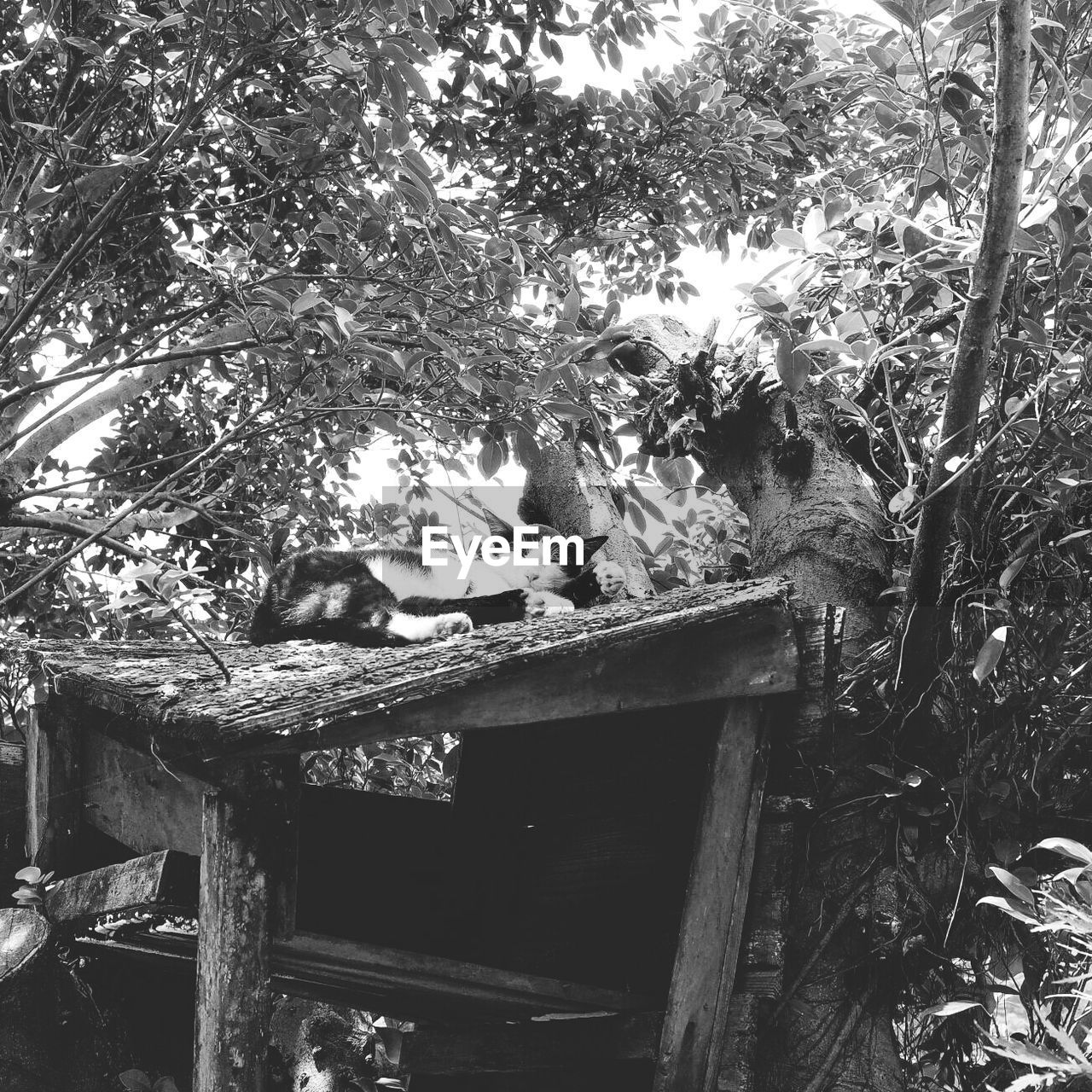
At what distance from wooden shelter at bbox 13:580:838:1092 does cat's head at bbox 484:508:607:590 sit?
0.97m

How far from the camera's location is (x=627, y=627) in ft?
7.87

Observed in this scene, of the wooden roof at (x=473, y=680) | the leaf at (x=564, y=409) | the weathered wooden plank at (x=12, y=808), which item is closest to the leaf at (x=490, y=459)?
the leaf at (x=564, y=409)

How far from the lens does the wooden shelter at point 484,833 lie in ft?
7.53

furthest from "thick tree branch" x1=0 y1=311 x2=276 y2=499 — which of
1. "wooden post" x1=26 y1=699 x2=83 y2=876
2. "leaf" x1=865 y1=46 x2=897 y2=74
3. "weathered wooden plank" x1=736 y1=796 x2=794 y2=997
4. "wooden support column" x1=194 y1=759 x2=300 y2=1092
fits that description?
"weathered wooden plank" x1=736 y1=796 x2=794 y2=997

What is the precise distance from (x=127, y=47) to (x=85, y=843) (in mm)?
2779

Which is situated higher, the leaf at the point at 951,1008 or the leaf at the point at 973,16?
the leaf at the point at 973,16

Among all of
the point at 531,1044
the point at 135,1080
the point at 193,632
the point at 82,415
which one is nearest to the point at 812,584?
the point at 531,1044

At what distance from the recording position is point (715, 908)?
263cm

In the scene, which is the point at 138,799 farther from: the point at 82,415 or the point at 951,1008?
the point at 951,1008

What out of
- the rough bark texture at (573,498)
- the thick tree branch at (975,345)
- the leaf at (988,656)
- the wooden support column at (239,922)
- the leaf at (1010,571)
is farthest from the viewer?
the rough bark texture at (573,498)

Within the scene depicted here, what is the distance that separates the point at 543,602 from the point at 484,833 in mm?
889

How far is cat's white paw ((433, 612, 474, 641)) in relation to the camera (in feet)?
10.8

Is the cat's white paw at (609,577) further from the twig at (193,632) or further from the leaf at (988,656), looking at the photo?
the twig at (193,632)

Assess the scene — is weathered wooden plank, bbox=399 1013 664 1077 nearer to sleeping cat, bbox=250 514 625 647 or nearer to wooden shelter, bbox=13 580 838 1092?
wooden shelter, bbox=13 580 838 1092
